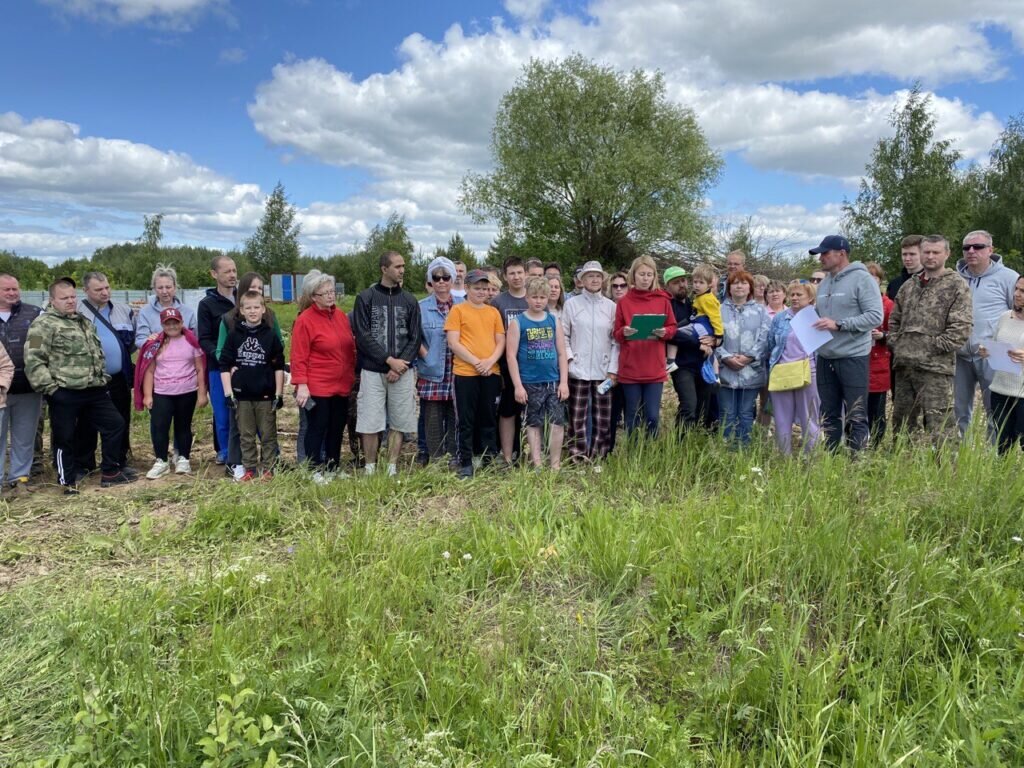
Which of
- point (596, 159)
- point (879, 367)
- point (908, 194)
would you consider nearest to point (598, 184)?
point (596, 159)

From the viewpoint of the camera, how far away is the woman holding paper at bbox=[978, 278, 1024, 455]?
4.96 metres

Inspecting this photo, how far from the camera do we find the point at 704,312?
6051 millimetres

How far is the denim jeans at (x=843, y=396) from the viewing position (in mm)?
5430

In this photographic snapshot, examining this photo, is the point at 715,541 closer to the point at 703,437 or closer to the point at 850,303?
the point at 703,437

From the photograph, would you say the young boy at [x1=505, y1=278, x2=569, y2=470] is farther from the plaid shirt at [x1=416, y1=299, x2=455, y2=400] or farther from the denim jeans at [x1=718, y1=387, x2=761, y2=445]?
the denim jeans at [x1=718, y1=387, x2=761, y2=445]

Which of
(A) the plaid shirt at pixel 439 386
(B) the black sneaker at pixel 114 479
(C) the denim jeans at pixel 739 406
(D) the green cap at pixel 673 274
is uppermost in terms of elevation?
(D) the green cap at pixel 673 274

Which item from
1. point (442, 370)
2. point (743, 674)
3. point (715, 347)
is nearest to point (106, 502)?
point (442, 370)

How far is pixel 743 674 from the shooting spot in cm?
248

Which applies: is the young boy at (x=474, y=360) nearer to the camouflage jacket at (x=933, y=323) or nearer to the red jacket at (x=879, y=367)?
the camouflage jacket at (x=933, y=323)

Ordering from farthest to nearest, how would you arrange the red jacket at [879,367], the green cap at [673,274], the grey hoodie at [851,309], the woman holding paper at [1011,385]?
1. the red jacket at [879,367]
2. the green cap at [673,274]
3. the grey hoodie at [851,309]
4. the woman holding paper at [1011,385]

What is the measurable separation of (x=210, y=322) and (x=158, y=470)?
1.41 m

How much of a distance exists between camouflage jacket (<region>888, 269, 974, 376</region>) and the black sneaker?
6.69 metres

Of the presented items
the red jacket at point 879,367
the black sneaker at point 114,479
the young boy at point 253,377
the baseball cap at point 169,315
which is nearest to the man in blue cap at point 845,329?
the red jacket at point 879,367

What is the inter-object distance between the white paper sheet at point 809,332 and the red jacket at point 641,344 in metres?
1.00
